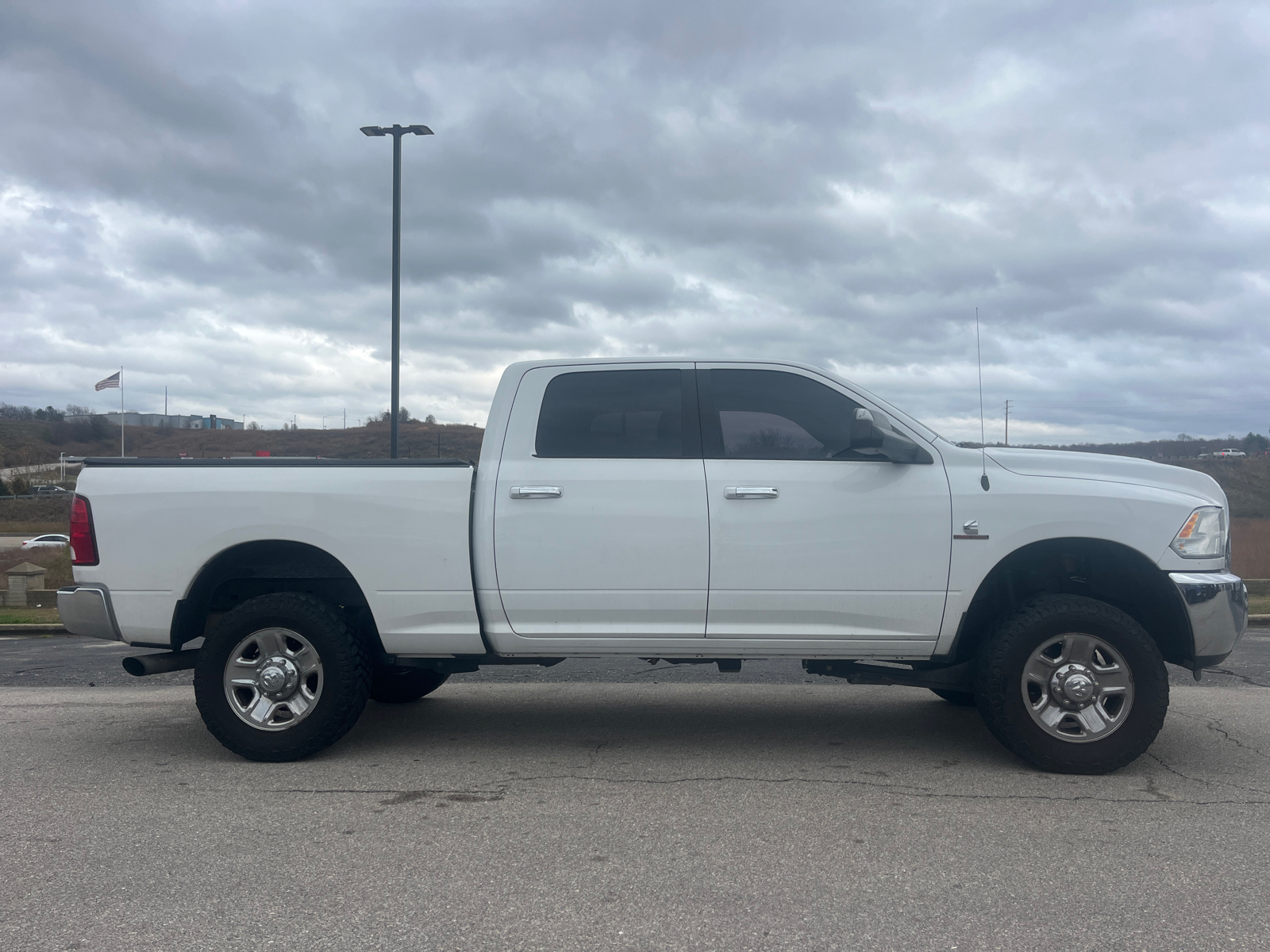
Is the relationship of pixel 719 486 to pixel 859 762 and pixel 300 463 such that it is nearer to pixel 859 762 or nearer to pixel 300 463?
pixel 859 762

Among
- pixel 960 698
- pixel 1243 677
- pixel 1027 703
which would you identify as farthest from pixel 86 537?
pixel 1243 677

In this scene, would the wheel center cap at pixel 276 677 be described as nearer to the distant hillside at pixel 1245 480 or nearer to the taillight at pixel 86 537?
the taillight at pixel 86 537

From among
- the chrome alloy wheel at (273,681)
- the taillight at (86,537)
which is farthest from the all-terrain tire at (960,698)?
the taillight at (86,537)

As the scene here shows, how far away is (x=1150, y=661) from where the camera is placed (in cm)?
464

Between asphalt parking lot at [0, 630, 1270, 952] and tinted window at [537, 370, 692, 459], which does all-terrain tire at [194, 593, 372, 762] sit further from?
tinted window at [537, 370, 692, 459]

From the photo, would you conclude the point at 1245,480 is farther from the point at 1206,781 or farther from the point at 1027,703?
the point at 1027,703

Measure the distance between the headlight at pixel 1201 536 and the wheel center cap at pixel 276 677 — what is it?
4455 millimetres

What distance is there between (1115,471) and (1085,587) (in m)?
0.66

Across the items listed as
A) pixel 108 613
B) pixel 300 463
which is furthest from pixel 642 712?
pixel 108 613

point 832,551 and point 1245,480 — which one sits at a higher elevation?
point 1245,480

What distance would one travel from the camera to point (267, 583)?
5.35m

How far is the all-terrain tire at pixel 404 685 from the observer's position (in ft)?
20.8

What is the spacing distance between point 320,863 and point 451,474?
79.4 inches

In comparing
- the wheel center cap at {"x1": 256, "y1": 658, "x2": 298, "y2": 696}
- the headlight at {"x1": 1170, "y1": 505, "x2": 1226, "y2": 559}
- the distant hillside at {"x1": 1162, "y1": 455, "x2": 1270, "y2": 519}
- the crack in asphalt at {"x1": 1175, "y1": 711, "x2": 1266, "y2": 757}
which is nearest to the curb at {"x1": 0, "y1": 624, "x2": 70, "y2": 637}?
the wheel center cap at {"x1": 256, "y1": 658, "x2": 298, "y2": 696}
